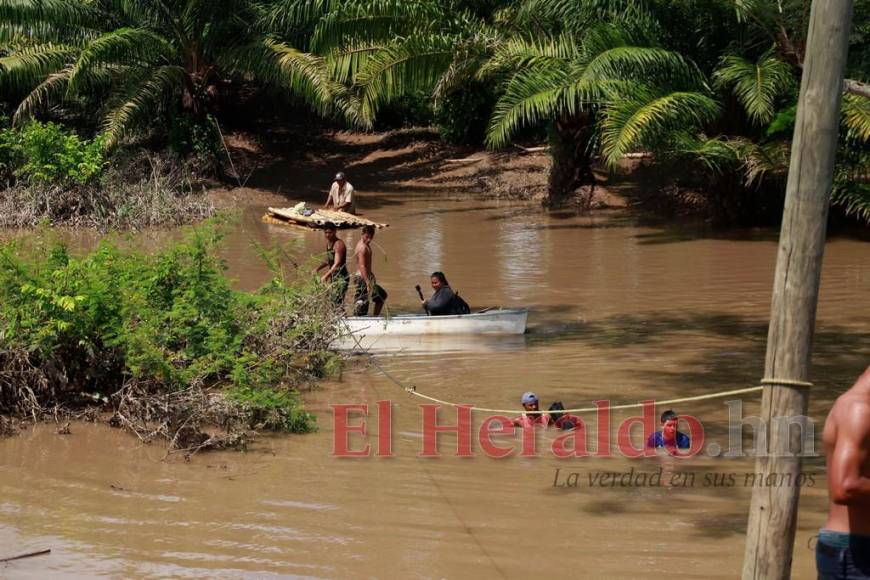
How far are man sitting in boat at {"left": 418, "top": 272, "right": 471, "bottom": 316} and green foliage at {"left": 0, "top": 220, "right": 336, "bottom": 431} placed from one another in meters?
2.52

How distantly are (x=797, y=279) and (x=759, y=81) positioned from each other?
12828mm

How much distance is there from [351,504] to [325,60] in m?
15.8

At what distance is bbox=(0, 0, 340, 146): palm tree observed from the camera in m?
22.1

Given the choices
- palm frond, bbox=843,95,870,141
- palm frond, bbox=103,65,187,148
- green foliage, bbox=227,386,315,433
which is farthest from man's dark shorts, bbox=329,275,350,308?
palm frond, bbox=103,65,187,148

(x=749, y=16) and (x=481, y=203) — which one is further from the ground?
(x=749, y=16)

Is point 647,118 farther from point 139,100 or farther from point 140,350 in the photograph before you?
point 139,100

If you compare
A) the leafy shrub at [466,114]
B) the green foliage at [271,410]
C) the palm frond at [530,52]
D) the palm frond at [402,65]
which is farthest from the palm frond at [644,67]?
the green foliage at [271,410]

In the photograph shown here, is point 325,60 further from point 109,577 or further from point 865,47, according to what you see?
point 109,577

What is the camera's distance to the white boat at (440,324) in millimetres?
11992

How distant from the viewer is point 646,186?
2339 centimetres

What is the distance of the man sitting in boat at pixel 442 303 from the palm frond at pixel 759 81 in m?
6.39

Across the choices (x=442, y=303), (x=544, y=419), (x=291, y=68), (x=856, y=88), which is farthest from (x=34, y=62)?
(x=856, y=88)

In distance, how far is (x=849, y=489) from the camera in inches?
160

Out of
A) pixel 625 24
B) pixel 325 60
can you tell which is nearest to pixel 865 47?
pixel 625 24
